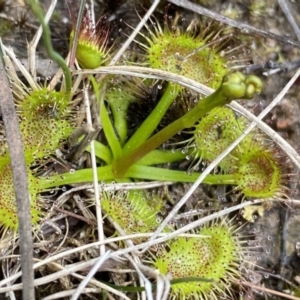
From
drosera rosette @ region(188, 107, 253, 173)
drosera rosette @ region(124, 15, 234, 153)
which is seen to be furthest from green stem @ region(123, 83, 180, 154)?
drosera rosette @ region(188, 107, 253, 173)

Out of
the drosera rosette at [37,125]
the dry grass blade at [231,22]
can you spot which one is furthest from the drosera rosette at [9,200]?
the dry grass blade at [231,22]

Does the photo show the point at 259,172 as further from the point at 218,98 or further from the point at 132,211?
the point at 218,98

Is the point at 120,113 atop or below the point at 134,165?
atop

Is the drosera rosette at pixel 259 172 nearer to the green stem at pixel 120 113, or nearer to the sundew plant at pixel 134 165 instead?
the sundew plant at pixel 134 165

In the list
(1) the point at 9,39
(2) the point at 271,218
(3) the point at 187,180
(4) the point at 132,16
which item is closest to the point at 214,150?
(3) the point at 187,180

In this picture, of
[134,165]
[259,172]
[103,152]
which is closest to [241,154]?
[259,172]

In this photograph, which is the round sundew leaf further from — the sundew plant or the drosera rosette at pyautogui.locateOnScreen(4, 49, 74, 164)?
the drosera rosette at pyautogui.locateOnScreen(4, 49, 74, 164)
